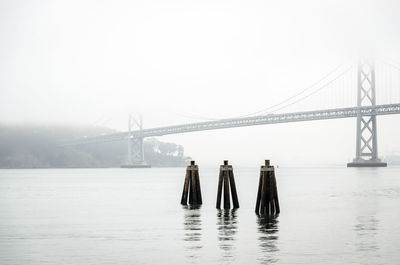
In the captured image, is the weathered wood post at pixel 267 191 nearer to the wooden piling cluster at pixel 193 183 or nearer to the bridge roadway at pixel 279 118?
the wooden piling cluster at pixel 193 183

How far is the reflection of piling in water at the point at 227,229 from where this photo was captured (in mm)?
15055

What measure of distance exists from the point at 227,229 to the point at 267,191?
106 inches

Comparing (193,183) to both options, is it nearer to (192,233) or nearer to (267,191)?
(267,191)

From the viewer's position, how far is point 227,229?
1867 cm

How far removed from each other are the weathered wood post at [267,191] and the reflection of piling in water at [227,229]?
39.1 inches

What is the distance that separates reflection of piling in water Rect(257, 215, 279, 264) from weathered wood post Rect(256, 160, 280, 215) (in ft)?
0.99

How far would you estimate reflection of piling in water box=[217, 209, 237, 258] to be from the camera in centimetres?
1505

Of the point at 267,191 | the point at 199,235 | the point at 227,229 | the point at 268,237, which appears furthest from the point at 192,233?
the point at 267,191

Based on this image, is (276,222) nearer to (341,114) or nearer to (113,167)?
(341,114)

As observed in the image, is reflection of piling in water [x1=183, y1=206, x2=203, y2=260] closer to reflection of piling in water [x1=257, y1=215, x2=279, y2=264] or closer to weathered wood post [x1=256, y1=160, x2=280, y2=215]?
reflection of piling in water [x1=257, y1=215, x2=279, y2=264]

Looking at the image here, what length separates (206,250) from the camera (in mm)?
14695

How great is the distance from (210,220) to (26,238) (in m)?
5.93

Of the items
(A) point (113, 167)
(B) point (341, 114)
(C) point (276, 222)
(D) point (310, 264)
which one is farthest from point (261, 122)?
(D) point (310, 264)

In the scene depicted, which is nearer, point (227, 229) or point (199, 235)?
point (199, 235)
